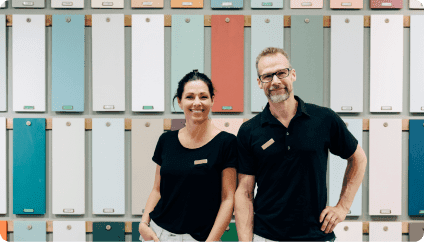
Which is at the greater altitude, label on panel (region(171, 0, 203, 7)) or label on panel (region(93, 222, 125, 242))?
label on panel (region(171, 0, 203, 7))

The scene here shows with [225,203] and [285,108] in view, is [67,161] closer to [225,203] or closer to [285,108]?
[225,203]

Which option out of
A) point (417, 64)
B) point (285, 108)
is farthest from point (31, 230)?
point (417, 64)

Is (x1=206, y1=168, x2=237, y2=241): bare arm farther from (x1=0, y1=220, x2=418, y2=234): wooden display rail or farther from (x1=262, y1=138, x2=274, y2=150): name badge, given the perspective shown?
(x1=0, y1=220, x2=418, y2=234): wooden display rail

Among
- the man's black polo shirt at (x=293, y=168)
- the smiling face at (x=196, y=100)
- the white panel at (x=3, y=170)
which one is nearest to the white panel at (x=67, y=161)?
the white panel at (x=3, y=170)

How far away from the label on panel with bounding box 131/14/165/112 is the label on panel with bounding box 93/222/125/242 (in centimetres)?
99

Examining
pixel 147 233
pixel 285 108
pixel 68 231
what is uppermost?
pixel 285 108

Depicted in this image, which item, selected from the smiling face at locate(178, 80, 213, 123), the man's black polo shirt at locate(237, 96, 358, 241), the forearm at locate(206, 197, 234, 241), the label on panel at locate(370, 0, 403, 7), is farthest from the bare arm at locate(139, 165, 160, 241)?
the label on panel at locate(370, 0, 403, 7)

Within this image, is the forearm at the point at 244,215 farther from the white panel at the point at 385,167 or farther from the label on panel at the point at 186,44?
the white panel at the point at 385,167

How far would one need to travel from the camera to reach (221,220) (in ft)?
4.64

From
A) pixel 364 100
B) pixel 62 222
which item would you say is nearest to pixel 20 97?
pixel 62 222

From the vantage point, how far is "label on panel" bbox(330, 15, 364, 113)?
2.45m

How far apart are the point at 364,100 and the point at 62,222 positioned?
280cm

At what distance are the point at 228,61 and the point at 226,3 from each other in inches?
19.4

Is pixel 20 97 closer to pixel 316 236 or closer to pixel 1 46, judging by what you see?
pixel 1 46
